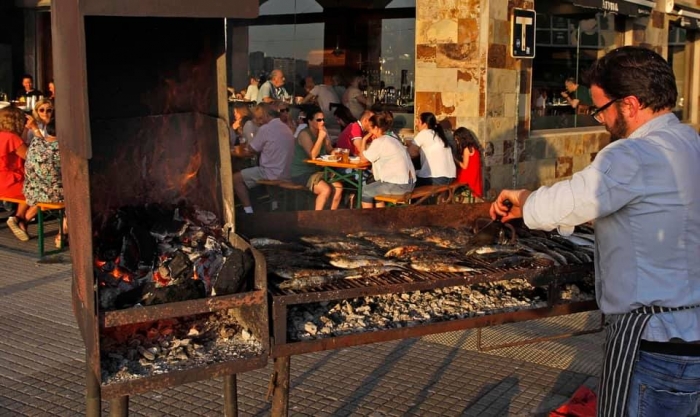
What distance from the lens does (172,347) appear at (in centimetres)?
351

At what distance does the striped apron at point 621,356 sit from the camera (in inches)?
123

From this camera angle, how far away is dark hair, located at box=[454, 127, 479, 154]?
11312mm

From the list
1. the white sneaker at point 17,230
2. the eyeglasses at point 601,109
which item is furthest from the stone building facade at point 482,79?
the eyeglasses at point 601,109

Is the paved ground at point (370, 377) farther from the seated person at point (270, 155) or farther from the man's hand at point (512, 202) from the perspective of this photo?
the seated person at point (270, 155)

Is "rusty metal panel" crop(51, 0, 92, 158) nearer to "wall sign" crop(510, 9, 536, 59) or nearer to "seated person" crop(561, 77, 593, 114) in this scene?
"wall sign" crop(510, 9, 536, 59)

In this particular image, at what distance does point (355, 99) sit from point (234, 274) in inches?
432

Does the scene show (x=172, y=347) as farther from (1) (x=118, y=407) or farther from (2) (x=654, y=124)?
(2) (x=654, y=124)

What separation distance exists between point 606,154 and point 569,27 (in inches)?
522

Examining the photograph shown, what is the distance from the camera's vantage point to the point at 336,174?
36.5 feet

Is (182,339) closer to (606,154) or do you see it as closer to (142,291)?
(142,291)

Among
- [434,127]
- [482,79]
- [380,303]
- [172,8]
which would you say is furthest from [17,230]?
[172,8]

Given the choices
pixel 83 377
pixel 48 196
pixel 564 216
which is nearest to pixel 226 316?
pixel 564 216

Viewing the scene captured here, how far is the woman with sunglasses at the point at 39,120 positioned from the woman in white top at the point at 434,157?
4758mm

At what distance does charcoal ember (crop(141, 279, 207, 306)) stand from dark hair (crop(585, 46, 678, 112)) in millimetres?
1822
